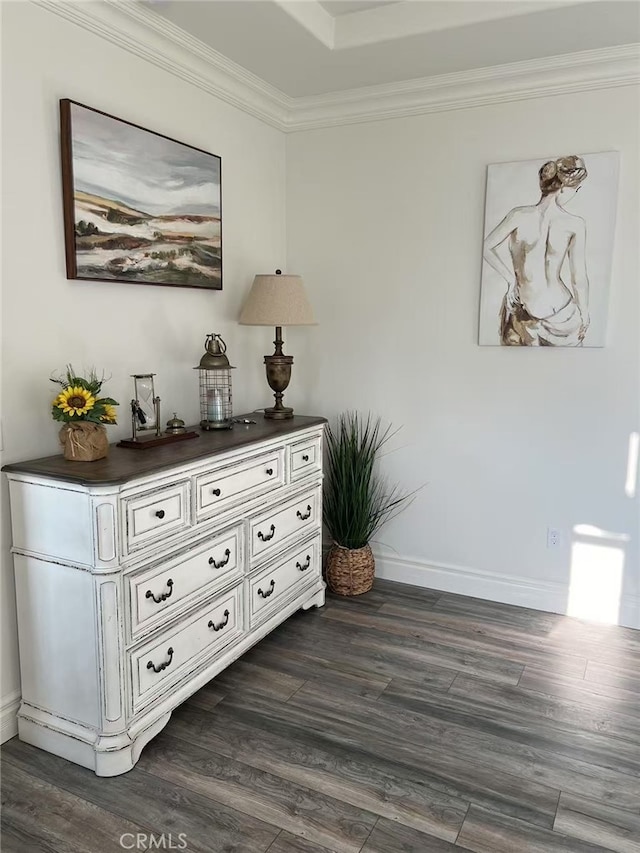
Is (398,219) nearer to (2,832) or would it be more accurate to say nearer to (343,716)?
(343,716)

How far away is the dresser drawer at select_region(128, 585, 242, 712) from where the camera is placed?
218cm

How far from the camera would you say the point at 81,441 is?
2.20 m

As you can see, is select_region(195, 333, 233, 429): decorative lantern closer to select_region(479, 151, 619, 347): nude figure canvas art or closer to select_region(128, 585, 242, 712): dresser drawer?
select_region(128, 585, 242, 712): dresser drawer

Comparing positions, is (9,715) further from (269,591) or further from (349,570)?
(349,570)

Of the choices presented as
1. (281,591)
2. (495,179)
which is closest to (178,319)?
(281,591)

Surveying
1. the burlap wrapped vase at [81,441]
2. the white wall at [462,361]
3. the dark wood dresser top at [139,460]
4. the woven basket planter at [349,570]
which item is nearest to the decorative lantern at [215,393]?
the dark wood dresser top at [139,460]

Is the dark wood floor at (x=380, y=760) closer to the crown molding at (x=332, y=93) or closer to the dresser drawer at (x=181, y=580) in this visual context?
the dresser drawer at (x=181, y=580)

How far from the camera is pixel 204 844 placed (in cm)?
184

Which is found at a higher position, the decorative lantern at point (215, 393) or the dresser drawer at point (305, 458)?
the decorative lantern at point (215, 393)

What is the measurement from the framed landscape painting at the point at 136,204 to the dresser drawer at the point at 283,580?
133 cm

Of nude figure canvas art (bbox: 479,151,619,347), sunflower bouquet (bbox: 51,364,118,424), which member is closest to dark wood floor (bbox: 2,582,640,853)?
sunflower bouquet (bbox: 51,364,118,424)

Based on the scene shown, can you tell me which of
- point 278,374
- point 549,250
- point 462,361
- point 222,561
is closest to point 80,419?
point 222,561

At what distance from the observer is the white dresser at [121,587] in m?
2.04

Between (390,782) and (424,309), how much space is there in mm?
2233
